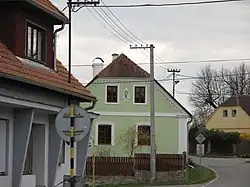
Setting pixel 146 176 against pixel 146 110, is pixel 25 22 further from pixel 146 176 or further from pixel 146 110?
pixel 146 110

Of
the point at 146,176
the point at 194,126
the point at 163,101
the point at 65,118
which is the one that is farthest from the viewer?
the point at 194,126

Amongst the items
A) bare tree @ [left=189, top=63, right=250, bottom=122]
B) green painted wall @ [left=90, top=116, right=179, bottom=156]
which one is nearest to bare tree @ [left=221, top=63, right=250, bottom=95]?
bare tree @ [left=189, top=63, right=250, bottom=122]

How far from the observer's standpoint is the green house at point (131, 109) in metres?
52.3

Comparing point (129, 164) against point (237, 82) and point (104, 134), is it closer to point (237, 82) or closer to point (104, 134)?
point (104, 134)

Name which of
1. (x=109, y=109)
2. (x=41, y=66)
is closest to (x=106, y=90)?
(x=109, y=109)

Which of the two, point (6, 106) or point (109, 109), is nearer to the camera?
point (6, 106)

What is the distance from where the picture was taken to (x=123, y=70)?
52656mm

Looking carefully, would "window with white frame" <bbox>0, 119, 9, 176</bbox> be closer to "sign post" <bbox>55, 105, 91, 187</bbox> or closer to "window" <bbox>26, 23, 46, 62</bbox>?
"window" <bbox>26, 23, 46, 62</bbox>

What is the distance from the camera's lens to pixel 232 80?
10144cm

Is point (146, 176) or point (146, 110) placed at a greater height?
point (146, 110)

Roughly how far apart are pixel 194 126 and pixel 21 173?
71.3 m

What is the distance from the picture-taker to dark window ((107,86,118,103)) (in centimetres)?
5281

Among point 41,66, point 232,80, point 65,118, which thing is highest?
point 232,80

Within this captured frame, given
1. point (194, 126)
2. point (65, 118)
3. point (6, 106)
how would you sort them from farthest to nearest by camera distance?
point (194, 126)
point (6, 106)
point (65, 118)
